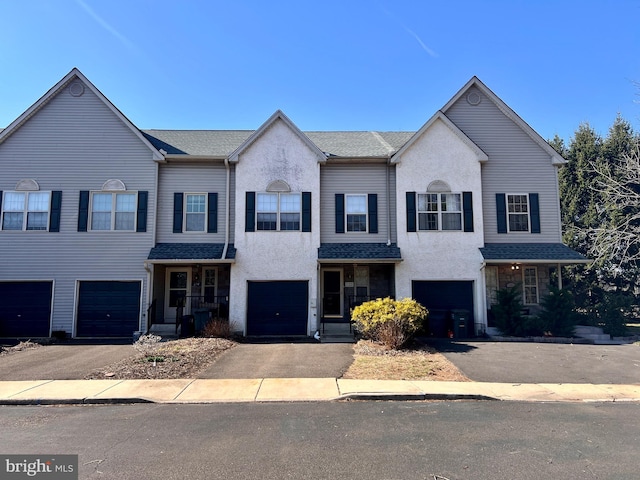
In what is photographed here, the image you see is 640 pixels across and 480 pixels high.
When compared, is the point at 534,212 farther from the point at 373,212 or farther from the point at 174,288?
the point at 174,288

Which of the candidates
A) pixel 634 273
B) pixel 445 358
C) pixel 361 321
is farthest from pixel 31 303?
pixel 634 273

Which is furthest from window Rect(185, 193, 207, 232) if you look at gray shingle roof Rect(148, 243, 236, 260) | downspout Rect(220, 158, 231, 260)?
downspout Rect(220, 158, 231, 260)

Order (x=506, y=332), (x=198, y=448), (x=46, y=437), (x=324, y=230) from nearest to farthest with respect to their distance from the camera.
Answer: (x=198, y=448) → (x=46, y=437) → (x=506, y=332) → (x=324, y=230)

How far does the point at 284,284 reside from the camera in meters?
15.0

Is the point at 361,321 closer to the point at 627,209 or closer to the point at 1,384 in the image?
the point at 1,384

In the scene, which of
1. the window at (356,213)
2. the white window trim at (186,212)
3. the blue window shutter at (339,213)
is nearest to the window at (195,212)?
the white window trim at (186,212)

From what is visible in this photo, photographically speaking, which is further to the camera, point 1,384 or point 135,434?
point 1,384

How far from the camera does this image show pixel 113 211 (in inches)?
593

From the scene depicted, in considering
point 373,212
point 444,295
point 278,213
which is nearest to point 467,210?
point 444,295

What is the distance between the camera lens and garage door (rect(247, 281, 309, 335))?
48.7ft

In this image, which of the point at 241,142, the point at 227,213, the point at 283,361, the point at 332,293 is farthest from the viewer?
the point at 241,142

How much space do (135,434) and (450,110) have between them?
16237mm

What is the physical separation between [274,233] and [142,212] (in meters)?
5.40

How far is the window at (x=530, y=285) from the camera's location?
52.2ft
